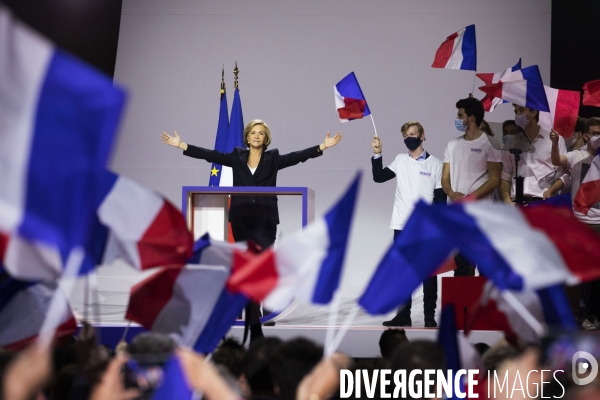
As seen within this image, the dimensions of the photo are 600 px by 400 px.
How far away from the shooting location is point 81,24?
7.90 m

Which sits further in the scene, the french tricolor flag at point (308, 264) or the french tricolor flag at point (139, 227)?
the french tricolor flag at point (139, 227)

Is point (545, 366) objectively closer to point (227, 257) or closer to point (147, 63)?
point (227, 257)

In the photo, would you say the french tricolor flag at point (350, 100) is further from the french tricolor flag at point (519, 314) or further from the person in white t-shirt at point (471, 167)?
the french tricolor flag at point (519, 314)

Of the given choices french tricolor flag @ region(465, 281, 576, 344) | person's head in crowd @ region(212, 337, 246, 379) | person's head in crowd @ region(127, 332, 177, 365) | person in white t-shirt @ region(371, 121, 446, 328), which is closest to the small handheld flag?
person in white t-shirt @ region(371, 121, 446, 328)

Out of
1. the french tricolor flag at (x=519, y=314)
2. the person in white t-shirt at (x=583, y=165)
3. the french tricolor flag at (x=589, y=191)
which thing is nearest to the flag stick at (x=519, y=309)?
the french tricolor flag at (x=519, y=314)

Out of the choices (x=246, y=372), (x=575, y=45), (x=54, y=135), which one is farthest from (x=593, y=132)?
(x=54, y=135)

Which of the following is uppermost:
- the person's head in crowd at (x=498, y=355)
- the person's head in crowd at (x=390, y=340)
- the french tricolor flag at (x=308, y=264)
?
the french tricolor flag at (x=308, y=264)

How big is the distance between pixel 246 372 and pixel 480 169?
125 inches

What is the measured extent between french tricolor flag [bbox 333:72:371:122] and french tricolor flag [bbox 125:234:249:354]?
355 cm

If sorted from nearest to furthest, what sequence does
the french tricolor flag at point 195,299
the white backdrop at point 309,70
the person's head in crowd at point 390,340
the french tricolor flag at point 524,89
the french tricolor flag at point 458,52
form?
the french tricolor flag at point 195,299
the person's head in crowd at point 390,340
the french tricolor flag at point 524,89
the french tricolor flag at point 458,52
the white backdrop at point 309,70

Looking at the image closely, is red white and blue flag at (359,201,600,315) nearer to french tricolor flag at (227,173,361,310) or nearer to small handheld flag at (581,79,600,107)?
french tricolor flag at (227,173,361,310)

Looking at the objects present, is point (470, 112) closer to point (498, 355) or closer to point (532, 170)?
point (532, 170)

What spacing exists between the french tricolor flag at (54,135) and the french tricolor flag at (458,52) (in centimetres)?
481

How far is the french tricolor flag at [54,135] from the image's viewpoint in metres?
1.82
